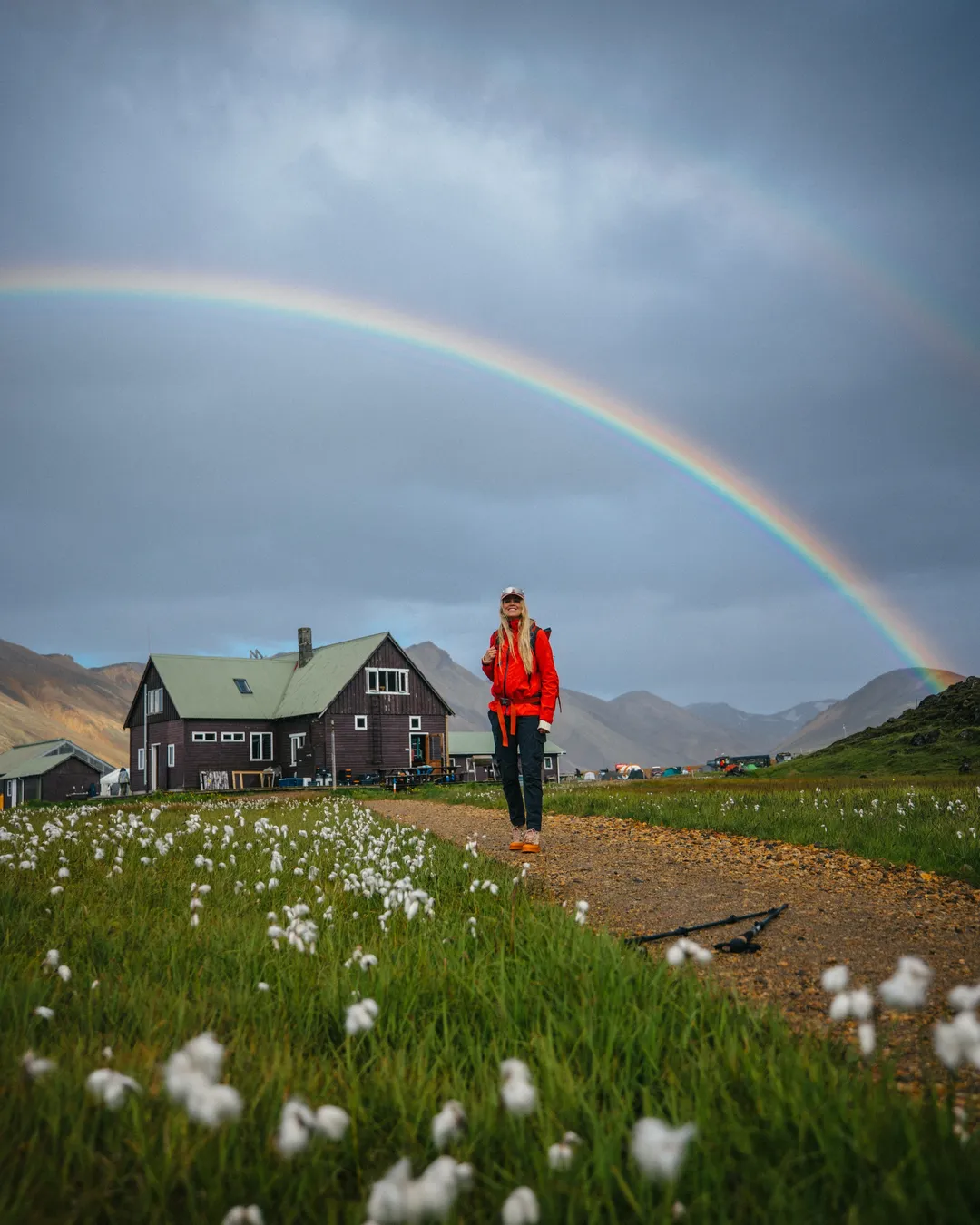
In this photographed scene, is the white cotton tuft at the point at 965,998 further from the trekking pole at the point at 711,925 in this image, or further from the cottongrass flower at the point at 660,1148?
the trekking pole at the point at 711,925

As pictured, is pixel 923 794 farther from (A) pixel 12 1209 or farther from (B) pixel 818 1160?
(A) pixel 12 1209

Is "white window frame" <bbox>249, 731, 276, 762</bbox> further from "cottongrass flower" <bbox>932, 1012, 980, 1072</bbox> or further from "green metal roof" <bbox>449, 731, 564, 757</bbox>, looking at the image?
"cottongrass flower" <bbox>932, 1012, 980, 1072</bbox>

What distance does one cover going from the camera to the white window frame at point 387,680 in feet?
206

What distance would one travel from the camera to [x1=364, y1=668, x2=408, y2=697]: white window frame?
6291 centimetres

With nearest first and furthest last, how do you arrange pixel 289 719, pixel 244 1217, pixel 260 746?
pixel 244 1217 < pixel 289 719 < pixel 260 746

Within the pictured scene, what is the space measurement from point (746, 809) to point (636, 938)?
889cm

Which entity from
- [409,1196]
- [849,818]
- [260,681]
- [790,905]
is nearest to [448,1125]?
[409,1196]

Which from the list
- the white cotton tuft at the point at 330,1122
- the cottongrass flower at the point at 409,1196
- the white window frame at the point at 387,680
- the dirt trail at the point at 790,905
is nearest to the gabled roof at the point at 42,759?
the white window frame at the point at 387,680

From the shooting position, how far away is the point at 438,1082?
356cm

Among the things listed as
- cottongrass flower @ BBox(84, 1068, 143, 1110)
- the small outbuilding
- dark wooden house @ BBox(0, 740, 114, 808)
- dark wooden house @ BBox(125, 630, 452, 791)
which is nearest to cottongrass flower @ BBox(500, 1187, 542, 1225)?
cottongrass flower @ BBox(84, 1068, 143, 1110)

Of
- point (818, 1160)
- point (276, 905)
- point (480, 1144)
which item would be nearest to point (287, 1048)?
point (480, 1144)

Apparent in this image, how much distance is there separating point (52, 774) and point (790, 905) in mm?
92393

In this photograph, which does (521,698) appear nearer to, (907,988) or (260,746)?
(907,988)

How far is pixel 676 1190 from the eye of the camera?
263cm
